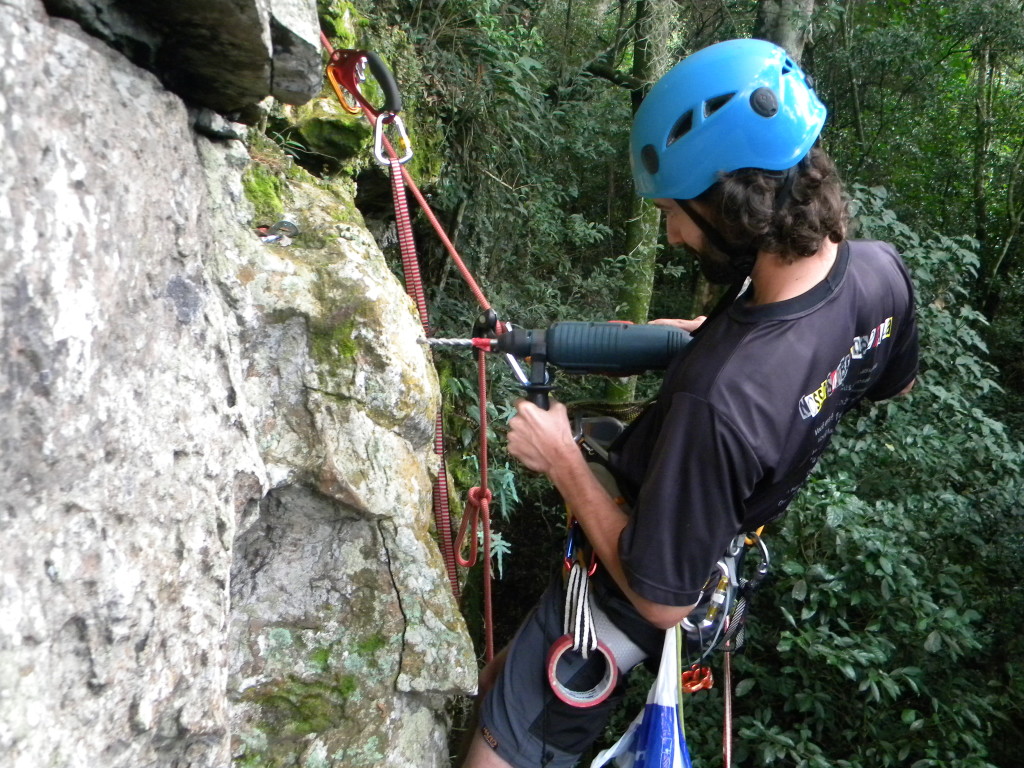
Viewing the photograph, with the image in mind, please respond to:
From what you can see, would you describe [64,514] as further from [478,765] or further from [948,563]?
[948,563]

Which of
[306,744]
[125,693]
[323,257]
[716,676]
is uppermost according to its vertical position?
[323,257]

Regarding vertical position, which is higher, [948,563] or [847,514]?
[847,514]

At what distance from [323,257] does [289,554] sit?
2.62ft

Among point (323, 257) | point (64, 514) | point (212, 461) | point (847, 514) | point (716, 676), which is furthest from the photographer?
point (716, 676)

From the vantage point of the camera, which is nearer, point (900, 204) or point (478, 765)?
point (478, 765)

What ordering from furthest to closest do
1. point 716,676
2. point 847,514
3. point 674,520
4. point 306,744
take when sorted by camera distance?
point 716,676
point 847,514
point 306,744
point 674,520

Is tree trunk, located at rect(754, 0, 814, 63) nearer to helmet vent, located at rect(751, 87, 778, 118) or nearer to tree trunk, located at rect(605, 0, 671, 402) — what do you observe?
tree trunk, located at rect(605, 0, 671, 402)

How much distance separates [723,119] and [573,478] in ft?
2.98

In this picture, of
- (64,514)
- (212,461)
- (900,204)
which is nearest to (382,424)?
(212,461)

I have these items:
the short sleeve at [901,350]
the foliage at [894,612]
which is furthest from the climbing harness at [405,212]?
the foliage at [894,612]

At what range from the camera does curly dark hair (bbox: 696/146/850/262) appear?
1.53 m

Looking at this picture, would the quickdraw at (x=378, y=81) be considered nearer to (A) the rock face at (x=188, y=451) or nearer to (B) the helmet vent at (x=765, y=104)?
(A) the rock face at (x=188, y=451)

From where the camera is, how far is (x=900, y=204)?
711cm

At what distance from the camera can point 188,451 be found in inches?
49.0
